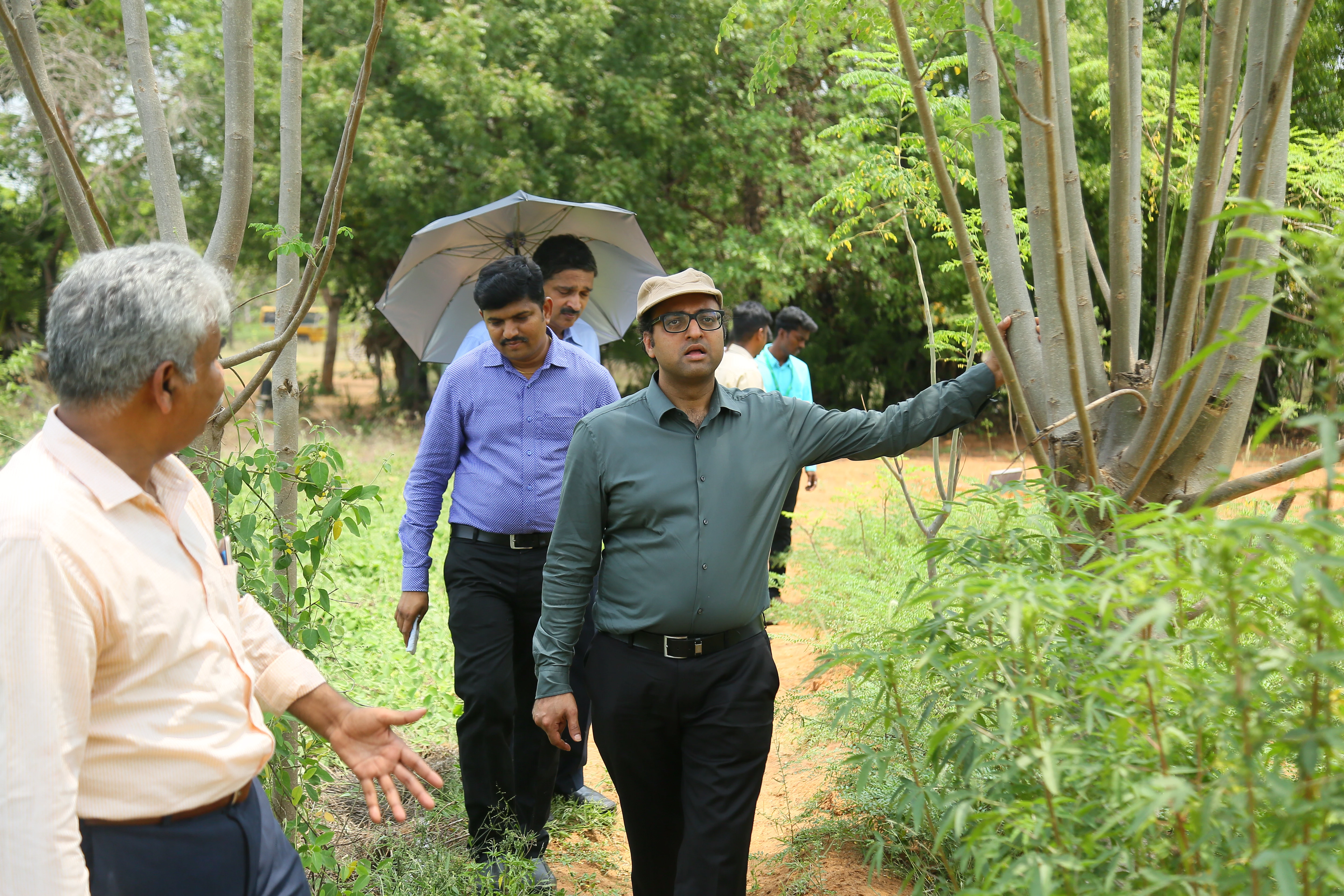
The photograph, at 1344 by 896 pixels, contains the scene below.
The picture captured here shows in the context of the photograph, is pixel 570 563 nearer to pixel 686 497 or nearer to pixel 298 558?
pixel 686 497

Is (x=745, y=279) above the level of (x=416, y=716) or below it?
above

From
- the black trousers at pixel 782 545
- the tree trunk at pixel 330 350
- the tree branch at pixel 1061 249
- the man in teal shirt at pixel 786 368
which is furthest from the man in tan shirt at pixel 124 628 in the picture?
the tree trunk at pixel 330 350

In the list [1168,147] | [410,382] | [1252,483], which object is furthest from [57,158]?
[410,382]

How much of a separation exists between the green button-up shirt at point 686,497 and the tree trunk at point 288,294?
808 millimetres

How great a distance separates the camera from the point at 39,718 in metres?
1.48

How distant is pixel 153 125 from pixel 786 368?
5.95 m

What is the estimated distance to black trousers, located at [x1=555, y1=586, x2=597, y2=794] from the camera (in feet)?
13.6

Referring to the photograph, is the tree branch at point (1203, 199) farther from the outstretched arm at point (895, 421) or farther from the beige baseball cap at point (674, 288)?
the beige baseball cap at point (674, 288)

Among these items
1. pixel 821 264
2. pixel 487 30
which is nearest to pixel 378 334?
pixel 487 30

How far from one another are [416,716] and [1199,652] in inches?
57.4

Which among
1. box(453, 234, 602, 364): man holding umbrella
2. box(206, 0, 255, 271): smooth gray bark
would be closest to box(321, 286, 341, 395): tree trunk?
box(453, 234, 602, 364): man holding umbrella

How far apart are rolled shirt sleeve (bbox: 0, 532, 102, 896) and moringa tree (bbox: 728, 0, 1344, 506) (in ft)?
5.50

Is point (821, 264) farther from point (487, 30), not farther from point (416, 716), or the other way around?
point (416, 716)

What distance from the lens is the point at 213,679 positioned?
1745mm
